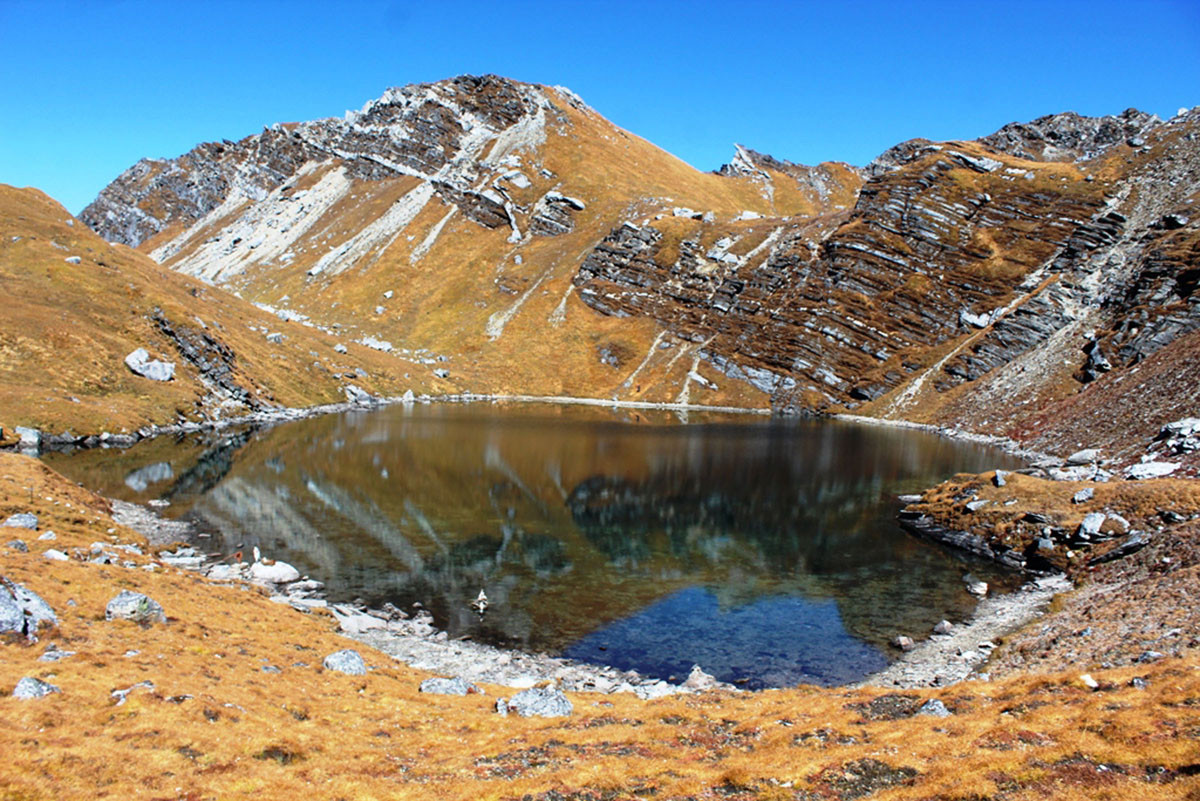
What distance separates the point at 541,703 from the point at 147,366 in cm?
8980

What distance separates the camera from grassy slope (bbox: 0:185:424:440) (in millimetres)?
76500

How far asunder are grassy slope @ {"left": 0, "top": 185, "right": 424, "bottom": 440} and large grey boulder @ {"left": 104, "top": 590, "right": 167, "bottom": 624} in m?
58.9

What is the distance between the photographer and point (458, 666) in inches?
1136

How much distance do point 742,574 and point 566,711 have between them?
22146mm

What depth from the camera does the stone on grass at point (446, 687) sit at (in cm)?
2455

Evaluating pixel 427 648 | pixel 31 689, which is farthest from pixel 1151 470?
pixel 31 689

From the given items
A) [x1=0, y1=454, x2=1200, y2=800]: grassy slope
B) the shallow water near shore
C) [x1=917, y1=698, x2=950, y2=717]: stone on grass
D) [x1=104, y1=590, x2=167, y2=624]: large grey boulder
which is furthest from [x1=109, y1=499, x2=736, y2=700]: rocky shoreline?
[x1=917, y1=698, x2=950, y2=717]: stone on grass

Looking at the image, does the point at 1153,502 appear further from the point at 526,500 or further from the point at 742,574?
the point at 526,500

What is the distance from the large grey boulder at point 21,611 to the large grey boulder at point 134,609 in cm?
212

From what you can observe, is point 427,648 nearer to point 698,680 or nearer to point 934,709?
point 698,680

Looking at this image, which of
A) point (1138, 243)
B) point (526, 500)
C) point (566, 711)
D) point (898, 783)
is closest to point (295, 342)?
point (526, 500)

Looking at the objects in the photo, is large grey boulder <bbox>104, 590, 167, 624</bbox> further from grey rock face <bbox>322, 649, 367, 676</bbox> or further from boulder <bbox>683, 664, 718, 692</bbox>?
boulder <bbox>683, 664, 718, 692</bbox>

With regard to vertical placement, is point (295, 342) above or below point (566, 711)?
above

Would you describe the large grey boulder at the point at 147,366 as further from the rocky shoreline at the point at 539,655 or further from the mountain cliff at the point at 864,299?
the rocky shoreline at the point at 539,655
